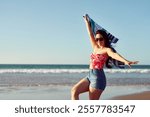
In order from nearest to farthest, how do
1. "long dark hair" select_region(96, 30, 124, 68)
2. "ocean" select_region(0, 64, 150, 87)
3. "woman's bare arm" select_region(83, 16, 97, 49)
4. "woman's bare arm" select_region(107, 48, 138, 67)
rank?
"woman's bare arm" select_region(107, 48, 138, 67) < "long dark hair" select_region(96, 30, 124, 68) < "woman's bare arm" select_region(83, 16, 97, 49) < "ocean" select_region(0, 64, 150, 87)

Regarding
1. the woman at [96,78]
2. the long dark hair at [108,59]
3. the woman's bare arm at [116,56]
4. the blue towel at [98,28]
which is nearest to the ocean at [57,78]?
the blue towel at [98,28]

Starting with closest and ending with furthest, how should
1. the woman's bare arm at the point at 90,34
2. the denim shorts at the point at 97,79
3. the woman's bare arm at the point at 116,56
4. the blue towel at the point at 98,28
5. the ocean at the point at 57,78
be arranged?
1. the woman's bare arm at the point at 116,56
2. the denim shorts at the point at 97,79
3. the blue towel at the point at 98,28
4. the woman's bare arm at the point at 90,34
5. the ocean at the point at 57,78

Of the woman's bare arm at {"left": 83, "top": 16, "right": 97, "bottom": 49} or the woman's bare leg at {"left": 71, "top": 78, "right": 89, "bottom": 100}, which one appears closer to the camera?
the woman's bare leg at {"left": 71, "top": 78, "right": 89, "bottom": 100}

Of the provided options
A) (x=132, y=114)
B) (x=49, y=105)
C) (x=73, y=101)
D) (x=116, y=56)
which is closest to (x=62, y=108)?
(x=49, y=105)

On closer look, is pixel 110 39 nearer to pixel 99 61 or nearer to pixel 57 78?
pixel 99 61

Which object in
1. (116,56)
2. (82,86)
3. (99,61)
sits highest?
(116,56)

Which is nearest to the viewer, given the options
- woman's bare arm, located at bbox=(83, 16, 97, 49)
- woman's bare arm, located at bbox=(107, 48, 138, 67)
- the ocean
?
woman's bare arm, located at bbox=(107, 48, 138, 67)

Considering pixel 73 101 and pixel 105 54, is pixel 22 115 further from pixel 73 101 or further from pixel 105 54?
pixel 105 54

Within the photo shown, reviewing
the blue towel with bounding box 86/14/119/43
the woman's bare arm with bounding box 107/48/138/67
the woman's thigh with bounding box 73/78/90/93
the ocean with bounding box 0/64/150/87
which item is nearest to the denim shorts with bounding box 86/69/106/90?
the woman's thigh with bounding box 73/78/90/93

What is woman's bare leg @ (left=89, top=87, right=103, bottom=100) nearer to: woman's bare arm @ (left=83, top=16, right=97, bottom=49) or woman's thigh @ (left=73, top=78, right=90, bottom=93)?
woman's thigh @ (left=73, top=78, right=90, bottom=93)

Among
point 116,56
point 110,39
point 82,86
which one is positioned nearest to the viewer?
point 116,56

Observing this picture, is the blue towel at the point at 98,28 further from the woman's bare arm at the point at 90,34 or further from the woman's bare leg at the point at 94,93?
the woman's bare leg at the point at 94,93

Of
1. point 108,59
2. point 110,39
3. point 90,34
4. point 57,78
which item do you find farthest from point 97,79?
point 57,78

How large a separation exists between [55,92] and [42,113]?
6.17 meters
